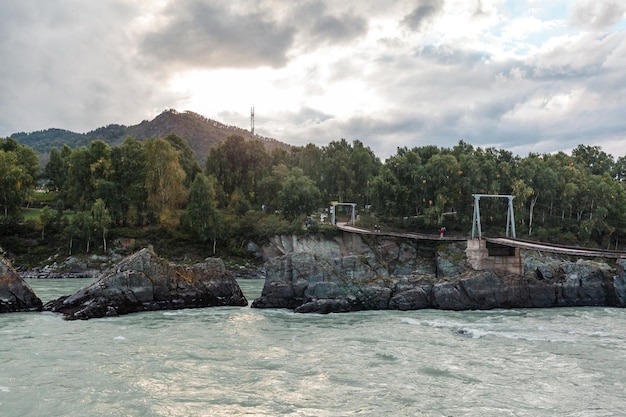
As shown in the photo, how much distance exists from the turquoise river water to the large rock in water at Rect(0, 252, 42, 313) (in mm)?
1591

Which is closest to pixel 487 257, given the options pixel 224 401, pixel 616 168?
pixel 224 401

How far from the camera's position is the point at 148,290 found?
32281mm

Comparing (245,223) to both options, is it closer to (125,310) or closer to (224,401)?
(125,310)

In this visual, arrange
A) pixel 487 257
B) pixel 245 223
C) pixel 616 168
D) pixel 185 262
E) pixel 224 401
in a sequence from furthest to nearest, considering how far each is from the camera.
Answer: pixel 616 168 → pixel 245 223 → pixel 185 262 → pixel 487 257 → pixel 224 401

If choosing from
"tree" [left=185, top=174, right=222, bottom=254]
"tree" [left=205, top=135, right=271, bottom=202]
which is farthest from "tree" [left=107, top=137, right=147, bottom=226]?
"tree" [left=205, top=135, right=271, bottom=202]

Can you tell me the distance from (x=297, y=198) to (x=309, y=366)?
5193cm

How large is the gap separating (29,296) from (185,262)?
3326cm

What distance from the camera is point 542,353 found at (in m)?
21.0

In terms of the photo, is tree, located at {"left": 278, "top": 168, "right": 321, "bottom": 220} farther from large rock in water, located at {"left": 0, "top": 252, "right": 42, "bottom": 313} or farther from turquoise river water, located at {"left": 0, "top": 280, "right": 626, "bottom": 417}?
large rock in water, located at {"left": 0, "top": 252, "right": 42, "bottom": 313}

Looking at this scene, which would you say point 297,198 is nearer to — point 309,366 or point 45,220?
point 45,220

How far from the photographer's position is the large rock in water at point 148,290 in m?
30.4

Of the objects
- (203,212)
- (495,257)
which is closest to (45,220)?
(203,212)

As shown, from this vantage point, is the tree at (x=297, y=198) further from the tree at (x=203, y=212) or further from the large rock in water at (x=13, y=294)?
the large rock in water at (x=13, y=294)

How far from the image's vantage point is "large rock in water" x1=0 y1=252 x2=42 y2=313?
30328mm
